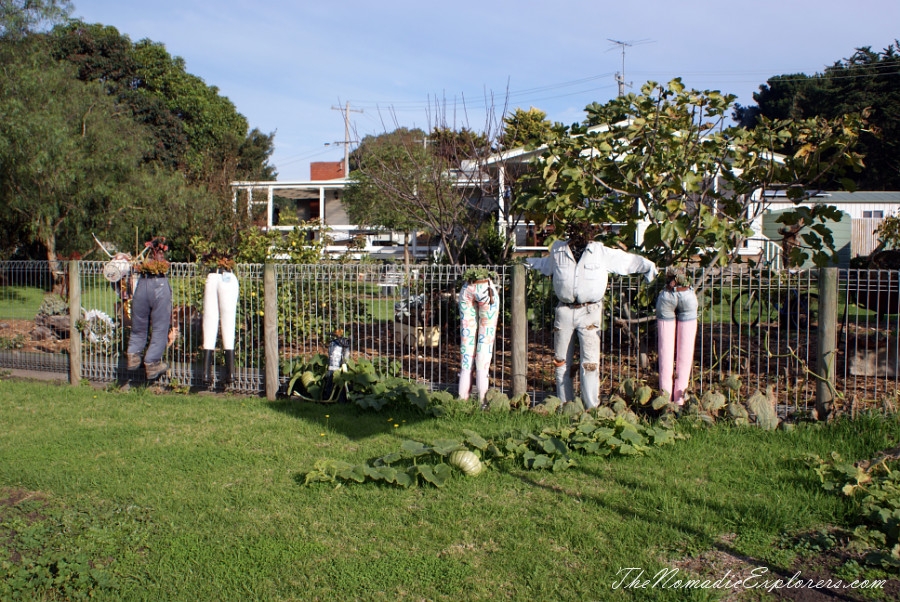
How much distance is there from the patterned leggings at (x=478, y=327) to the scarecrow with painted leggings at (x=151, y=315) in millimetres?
3567

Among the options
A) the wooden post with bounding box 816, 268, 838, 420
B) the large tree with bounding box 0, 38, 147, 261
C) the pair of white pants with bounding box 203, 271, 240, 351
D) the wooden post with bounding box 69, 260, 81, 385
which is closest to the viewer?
the wooden post with bounding box 816, 268, 838, 420

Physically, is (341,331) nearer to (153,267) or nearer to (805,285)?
(153,267)

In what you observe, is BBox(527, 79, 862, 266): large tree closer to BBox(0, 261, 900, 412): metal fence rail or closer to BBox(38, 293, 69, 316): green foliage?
BBox(0, 261, 900, 412): metal fence rail

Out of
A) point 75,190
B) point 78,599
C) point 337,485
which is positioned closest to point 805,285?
point 337,485

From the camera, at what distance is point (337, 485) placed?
18.6 feet

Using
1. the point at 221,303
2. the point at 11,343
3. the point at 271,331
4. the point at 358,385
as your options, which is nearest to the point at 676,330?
the point at 358,385

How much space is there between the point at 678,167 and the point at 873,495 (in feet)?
13.6

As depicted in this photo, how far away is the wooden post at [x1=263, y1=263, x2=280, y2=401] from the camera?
8766 mm

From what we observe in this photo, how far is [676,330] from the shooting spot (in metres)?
7.31

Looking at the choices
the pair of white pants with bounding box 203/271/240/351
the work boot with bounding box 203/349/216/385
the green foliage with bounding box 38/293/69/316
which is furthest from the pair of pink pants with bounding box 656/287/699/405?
the green foliage with bounding box 38/293/69/316

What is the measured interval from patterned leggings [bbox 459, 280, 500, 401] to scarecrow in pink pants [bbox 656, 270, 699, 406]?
5.44ft

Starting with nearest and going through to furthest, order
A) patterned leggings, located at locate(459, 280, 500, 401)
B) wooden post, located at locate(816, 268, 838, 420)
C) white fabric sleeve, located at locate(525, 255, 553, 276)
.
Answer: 1. wooden post, located at locate(816, 268, 838, 420)
2. white fabric sleeve, located at locate(525, 255, 553, 276)
3. patterned leggings, located at locate(459, 280, 500, 401)

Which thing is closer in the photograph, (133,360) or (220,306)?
(220,306)

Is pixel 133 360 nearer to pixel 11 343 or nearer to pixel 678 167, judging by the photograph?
pixel 11 343
